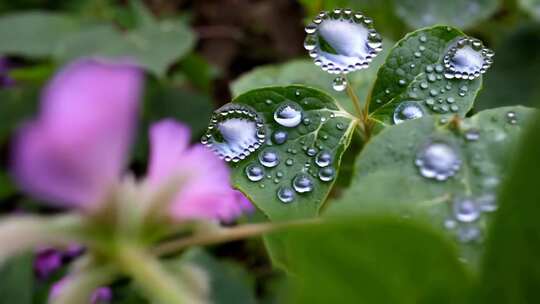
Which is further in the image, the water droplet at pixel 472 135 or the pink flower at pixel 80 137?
the water droplet at pixel 472 135

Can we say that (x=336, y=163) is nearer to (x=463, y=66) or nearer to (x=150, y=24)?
(x=463, y=66)

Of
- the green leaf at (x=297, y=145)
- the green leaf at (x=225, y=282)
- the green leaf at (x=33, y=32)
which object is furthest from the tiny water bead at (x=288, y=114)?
the green leaf at (x=33, y=32)

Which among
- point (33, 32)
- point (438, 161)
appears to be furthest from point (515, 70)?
point (33, 32)

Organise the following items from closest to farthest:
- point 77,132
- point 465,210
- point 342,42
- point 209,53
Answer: point 77,132 < point 465,210 < point 342,42 < point 209,53

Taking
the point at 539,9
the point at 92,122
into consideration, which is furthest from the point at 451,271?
the point at 539,9

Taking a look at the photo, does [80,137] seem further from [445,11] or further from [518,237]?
[445,11]

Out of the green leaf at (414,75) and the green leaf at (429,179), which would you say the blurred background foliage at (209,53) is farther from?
the green leaf at (429,179)
